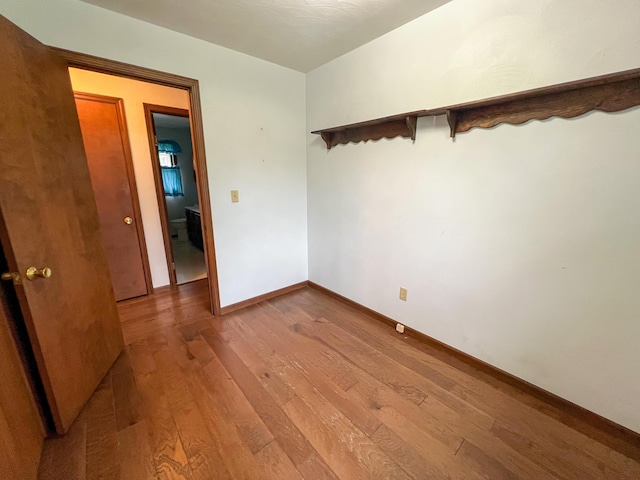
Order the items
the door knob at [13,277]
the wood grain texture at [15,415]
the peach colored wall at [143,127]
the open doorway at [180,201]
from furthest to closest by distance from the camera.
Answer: the open doorway at [180,201] → the peach colored wall at [143,127] → the door knob at [13,277] → the wood grain texture at [15,415]

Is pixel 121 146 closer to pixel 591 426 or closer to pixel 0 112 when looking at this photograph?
pixel 0 112

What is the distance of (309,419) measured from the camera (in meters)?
1.46

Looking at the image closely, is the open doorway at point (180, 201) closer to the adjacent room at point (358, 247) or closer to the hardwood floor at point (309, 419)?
the adjacent room at point (358, 247)

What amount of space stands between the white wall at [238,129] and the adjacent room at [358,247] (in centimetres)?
2

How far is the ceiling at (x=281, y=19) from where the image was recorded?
162 cm

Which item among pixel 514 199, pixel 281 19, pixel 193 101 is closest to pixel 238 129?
pixel 193 101

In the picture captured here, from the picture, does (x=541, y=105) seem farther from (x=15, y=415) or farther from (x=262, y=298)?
(x=15, y=415)

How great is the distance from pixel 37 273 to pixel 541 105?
8.73 ft

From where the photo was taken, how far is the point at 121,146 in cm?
268

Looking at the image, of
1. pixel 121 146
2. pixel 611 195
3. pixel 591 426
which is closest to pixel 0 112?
pixel 121 146

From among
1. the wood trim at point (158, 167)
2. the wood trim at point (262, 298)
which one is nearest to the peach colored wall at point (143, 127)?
the wood trim at point (158, 167)

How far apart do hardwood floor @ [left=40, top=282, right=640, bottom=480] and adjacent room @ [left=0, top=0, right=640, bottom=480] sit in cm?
1

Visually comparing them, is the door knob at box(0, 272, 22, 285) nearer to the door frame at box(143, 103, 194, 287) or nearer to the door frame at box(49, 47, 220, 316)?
the door frame at box(49, 47, 220, 316)

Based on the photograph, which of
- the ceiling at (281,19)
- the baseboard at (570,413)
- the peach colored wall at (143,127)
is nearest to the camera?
the baseboard at (570,413)
